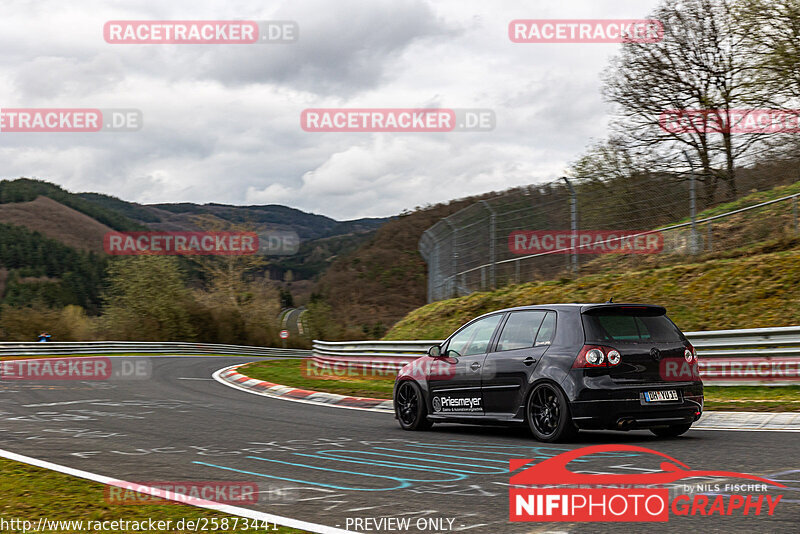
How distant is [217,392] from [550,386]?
11157 mm

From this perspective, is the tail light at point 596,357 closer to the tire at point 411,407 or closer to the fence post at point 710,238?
the tire at point 411,407

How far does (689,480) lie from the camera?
6.11m

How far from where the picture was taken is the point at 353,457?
800cm

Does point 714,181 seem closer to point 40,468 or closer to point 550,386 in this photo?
point 550,386

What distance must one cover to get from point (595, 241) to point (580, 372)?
1217cm

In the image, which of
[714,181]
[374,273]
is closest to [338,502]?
[714,181]

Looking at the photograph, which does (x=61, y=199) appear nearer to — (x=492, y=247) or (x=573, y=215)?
(x=492, y=247)

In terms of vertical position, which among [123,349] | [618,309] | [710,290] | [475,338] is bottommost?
[123,349]

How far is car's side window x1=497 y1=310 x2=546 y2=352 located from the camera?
9383 mm

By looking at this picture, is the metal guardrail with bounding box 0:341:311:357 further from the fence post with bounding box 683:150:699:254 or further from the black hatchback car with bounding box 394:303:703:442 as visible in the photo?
the black hatchback car with bounding box 394:303:703:442

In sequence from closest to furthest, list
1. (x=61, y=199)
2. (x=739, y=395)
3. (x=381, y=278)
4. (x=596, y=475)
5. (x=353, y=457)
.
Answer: (x=596, y=475) → (x=353, y=457) → (x=739, y=395) → (x=381, y=278) → (x=61, y=199)

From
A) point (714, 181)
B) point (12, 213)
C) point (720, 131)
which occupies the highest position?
point (12, 213)

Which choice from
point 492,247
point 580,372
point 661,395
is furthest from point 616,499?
point 492,247

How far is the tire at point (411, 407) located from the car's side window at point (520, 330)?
152 centimetres
